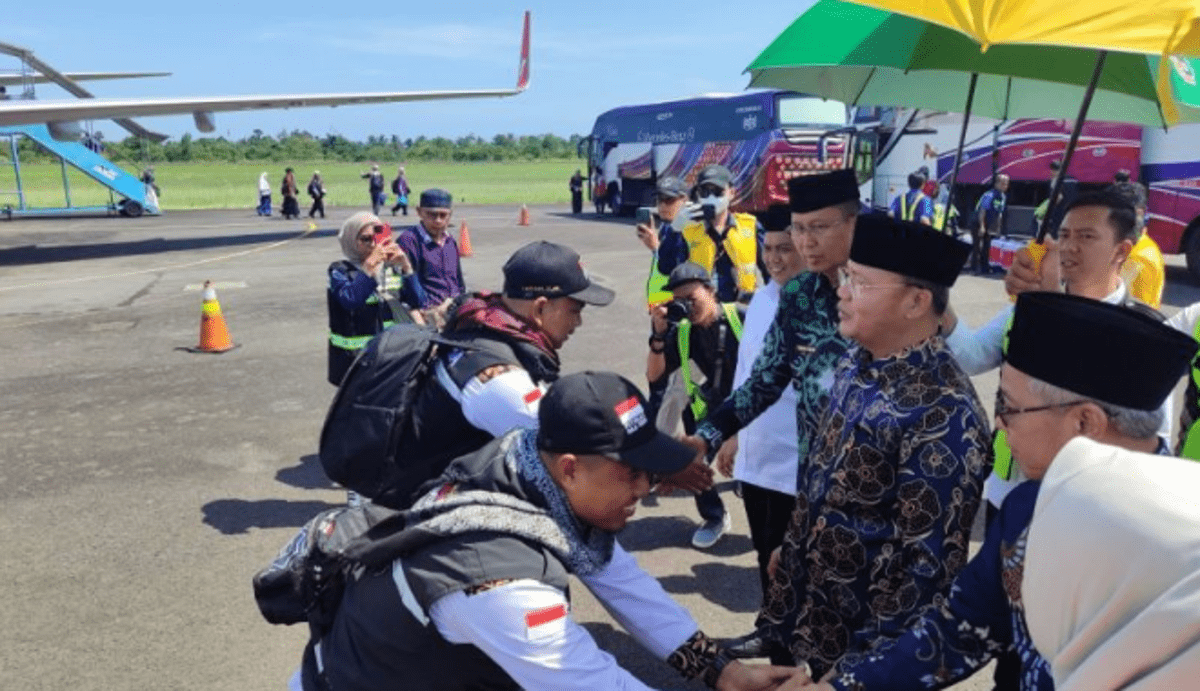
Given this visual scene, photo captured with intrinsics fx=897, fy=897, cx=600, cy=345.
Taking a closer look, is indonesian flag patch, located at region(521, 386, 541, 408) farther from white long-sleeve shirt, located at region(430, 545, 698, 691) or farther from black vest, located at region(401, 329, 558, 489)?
white long-sleeve shirt, located at region(430, 545, 698, 691)

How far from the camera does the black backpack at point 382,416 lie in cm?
286

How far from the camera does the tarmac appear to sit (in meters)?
4.18

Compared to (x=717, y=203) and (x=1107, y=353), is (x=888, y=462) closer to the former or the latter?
(x=1107, y=353)

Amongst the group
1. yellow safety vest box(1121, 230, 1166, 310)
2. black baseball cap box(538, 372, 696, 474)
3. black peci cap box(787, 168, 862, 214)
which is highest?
black peci cap box(787, 168, 862, 214)

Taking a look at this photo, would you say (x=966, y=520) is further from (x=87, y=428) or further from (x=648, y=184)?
(x=648, y=184)

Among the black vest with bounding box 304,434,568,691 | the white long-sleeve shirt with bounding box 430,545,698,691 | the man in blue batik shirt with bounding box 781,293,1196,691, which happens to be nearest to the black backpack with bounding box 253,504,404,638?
the black vest with bounding box 304,434,568,691

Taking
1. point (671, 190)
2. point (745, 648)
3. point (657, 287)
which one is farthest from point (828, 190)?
point (671, 190)

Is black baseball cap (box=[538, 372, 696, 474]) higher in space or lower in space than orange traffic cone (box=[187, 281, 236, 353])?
higher

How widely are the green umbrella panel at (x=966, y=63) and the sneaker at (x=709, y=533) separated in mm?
2477

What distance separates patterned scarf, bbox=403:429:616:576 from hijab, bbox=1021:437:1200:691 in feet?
3.55

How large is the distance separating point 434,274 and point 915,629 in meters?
5.15

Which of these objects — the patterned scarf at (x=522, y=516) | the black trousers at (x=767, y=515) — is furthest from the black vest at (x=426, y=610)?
the black trousers at (x=767, y=515)

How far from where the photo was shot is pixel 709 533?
5254 mm

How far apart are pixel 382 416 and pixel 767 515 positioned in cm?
177
